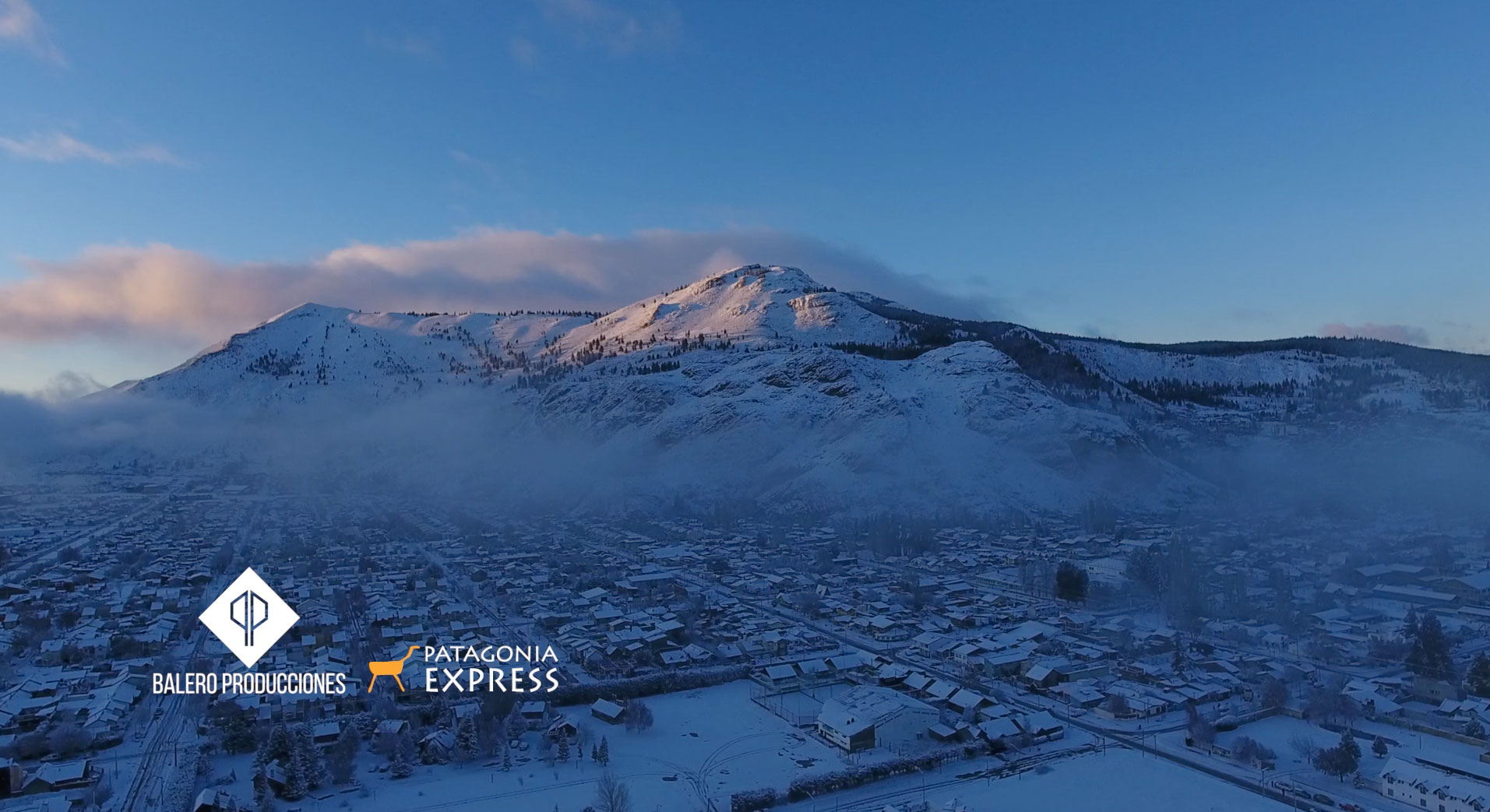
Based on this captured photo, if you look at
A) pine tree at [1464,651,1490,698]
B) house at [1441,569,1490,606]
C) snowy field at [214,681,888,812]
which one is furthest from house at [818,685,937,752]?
house at [1441,569,1490,606]

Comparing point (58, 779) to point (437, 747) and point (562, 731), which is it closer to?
point (437, 747)

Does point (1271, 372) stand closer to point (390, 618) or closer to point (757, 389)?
point (757, 389)

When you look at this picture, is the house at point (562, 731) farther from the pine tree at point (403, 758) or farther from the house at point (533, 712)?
the pine tree at point (403, 758)

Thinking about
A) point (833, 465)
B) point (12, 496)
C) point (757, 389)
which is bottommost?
point (12, 496)

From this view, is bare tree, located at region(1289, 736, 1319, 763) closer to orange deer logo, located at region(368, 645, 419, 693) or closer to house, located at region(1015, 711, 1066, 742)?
house, located at region(1015, 711, 1066, 742)

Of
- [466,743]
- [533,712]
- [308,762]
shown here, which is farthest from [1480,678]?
[308,762]

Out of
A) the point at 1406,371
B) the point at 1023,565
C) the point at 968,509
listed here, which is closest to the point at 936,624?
the point at 1023,565
